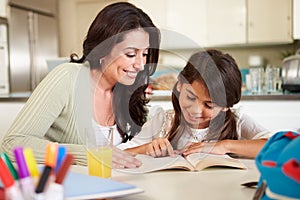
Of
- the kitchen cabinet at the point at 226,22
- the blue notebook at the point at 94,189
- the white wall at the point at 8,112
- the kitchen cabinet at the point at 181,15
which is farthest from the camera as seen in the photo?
the kitchen cabinet at the point at 181,15

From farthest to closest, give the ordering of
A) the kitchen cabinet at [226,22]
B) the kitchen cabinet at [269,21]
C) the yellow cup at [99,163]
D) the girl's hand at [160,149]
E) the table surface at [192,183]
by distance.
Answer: the kitchen cabinet at [226,22]
the kitchen cabinet at [269,21]
the girl's hand at [160,149]
the yellow cup at [99,163]
the table surface at [192,183]

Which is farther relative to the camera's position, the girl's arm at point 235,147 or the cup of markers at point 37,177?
the girl's arm at point 235,147

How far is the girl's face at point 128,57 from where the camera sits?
110 cm

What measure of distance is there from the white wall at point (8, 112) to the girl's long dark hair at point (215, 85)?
1.25 metres

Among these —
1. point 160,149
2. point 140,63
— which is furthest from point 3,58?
point 160,149

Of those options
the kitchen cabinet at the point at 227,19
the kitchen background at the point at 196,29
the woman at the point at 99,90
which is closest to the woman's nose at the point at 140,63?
the woman at the point at 99,90

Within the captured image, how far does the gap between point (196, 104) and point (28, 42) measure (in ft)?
12.1

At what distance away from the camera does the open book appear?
3.08 feet

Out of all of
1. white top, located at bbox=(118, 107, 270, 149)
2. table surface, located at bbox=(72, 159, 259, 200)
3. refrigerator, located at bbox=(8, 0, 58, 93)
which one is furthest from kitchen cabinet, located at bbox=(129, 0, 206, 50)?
table surface, located at bbox=(72, 159, 259, 200)

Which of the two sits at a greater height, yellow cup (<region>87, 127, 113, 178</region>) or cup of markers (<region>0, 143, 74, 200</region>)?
cup of markers (<region>0, 143, 74, 200</region>)

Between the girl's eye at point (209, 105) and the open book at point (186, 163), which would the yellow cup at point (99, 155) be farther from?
the girl's eye at point (209, 105)

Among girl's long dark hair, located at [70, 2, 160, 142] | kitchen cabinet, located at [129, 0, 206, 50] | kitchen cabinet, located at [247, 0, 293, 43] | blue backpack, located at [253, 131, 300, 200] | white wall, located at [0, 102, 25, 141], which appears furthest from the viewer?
kitchen cabinet, located at [129, 0, 206, 50]

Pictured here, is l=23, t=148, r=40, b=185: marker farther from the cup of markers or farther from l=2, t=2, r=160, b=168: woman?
l=2, t=2, r=160, b=168: woman

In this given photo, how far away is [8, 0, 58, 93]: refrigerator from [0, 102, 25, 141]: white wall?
2085 mm
